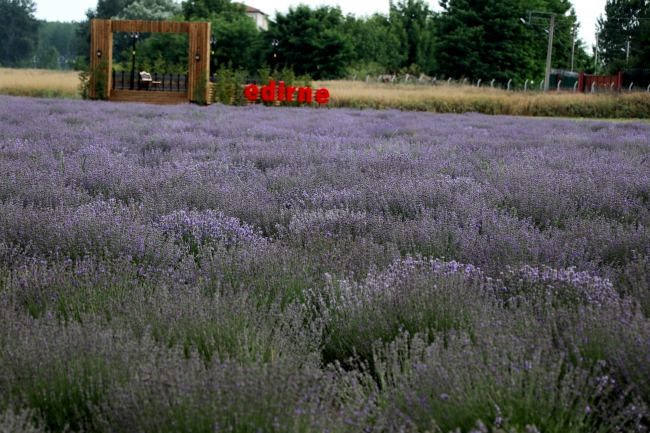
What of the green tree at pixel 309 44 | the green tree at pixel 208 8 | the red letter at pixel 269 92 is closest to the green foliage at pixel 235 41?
the green tree at pixel 309 44

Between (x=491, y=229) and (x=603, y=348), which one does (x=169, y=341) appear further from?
(x=491, y=229)

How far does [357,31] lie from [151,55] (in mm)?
18468

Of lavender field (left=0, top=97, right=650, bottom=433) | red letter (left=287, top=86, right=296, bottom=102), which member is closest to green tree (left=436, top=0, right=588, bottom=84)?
red letter (left=287, top=86, right=296, bottom=102)

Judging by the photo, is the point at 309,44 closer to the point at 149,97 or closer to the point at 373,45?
the point at 373,45

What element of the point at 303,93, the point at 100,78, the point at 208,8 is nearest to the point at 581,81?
the point at 303,93

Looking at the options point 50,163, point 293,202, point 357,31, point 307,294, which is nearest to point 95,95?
point 50,163

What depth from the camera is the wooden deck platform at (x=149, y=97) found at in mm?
22078

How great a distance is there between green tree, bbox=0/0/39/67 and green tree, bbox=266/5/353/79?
55.6m

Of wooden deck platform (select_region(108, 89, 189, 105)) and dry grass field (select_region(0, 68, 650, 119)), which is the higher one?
dry grass field (select_region(0, 68, 650, 119))

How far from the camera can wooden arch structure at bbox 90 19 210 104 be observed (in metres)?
21.9

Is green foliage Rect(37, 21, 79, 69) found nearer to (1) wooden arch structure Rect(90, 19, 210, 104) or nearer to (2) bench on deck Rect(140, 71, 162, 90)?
(2) bench on deck Rect(140, 71, 162, 90)

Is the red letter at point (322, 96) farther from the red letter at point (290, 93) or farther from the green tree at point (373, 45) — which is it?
the green tree at point (373, 45)

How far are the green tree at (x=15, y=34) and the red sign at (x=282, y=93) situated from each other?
81.1 meters

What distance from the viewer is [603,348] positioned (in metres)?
2.19
